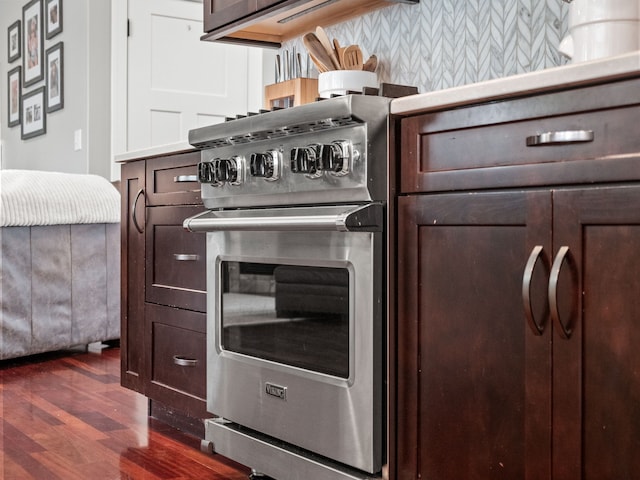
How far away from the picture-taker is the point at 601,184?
117cm

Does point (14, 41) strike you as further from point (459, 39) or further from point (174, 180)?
point (459, 39)

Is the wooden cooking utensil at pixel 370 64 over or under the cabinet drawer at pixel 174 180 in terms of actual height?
over

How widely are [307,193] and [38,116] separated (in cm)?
416

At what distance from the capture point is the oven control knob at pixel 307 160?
1.67 metres

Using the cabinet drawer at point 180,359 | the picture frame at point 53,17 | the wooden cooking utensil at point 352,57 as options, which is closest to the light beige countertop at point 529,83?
the wooden cooking utensil at point 352,57

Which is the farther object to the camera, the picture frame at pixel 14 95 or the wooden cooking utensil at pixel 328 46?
the picture frame at pixel 14 95

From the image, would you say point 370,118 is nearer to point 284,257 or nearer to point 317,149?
point 317,149

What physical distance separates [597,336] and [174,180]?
1.49 m

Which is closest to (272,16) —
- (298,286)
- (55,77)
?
(298,286)

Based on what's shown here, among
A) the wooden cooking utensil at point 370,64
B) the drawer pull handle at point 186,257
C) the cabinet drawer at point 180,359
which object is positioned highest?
the wooden cooking utensil at point 370,64

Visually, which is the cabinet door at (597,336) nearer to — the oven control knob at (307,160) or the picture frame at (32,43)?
the oven control knob at (307,160)

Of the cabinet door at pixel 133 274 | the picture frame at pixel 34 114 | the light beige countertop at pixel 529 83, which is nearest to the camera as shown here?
the light beige countertop at pixel 529 83

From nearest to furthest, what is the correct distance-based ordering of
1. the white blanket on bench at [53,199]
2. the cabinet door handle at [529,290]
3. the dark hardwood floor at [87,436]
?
the cabinet door handle at [529,290] < the dark hardwood floor at [87,436] < the white blanket on bench at [53,199]

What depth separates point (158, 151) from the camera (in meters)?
2.42
